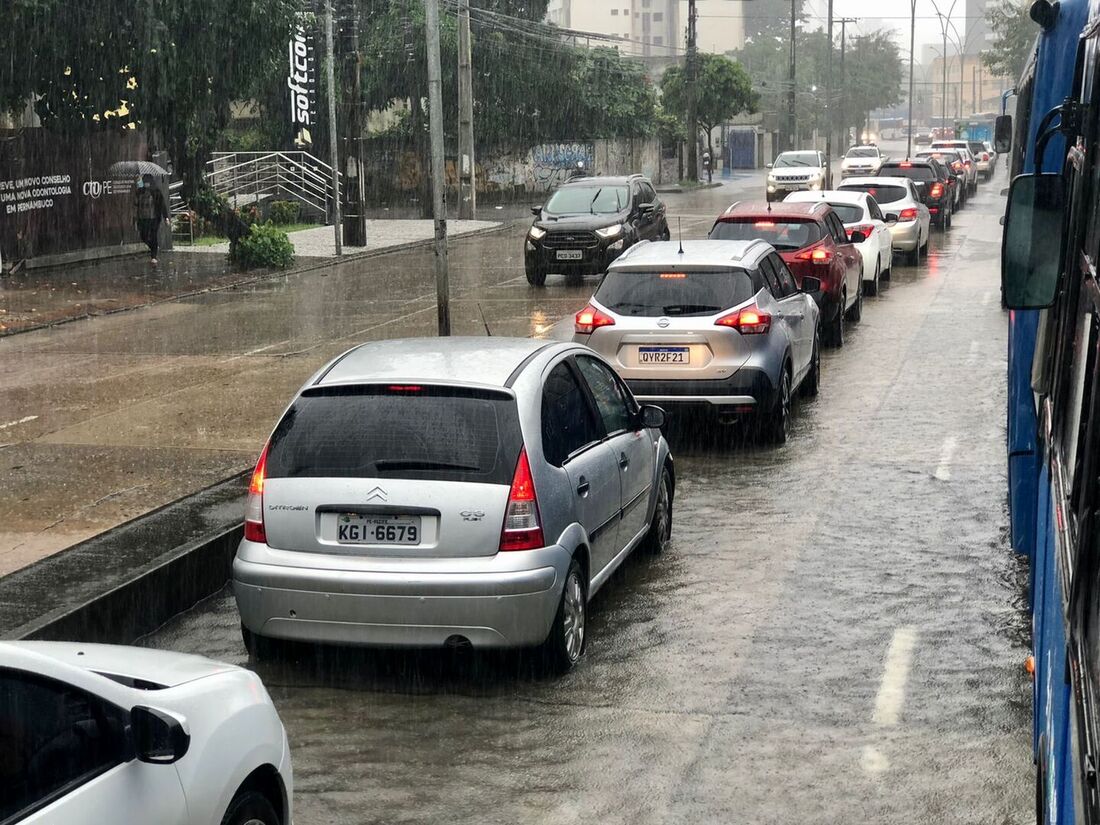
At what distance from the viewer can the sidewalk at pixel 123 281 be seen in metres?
22.7

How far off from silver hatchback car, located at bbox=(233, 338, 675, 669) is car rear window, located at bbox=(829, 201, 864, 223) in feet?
52.6

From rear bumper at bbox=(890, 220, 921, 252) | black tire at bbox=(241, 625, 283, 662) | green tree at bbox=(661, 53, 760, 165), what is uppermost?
green tree at bbox=(661, 53, 760, 165)

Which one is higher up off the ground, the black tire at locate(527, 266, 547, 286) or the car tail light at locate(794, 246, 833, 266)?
the car tail light at locate(794, 246, 833, 266)

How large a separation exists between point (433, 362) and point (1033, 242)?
3.65 m

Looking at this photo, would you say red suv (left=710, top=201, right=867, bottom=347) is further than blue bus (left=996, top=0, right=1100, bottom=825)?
Yes

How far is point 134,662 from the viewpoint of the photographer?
4574mm

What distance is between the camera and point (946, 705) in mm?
6816

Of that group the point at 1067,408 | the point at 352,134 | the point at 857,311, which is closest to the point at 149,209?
the point at 352,134

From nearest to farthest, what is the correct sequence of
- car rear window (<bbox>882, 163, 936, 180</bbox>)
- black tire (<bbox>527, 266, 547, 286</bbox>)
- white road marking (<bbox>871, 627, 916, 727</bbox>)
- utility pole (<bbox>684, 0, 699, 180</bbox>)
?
white road marking (<bbox>871, 627, 916, 727</bbox>) < black tire (<bbox>527, 266, 547, 286</bbox>) < car rear window (<bbox>882, 163, 936, 180</bbox>) < utility pole (<bbox>684, 0, 699, 180</bbox>)

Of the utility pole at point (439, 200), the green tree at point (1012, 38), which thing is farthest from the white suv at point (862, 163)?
the utility pole at point (439, 200)

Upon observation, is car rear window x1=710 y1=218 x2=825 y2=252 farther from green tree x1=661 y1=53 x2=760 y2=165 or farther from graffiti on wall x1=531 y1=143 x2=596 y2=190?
green tree x1=661 y1=53 x2=760 y2=165

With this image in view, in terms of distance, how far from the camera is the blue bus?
280cm

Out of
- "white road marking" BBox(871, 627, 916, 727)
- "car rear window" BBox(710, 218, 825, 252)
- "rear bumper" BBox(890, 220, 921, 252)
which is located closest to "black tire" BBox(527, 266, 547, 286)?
"rear bumper" BBox(890, 220, 921, 252)

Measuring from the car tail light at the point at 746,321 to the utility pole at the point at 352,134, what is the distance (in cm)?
2178
